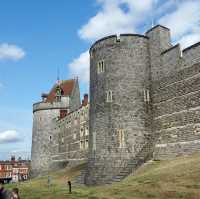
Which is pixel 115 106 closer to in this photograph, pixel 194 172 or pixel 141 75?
pixel 141 75

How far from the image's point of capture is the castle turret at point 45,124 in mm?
47406

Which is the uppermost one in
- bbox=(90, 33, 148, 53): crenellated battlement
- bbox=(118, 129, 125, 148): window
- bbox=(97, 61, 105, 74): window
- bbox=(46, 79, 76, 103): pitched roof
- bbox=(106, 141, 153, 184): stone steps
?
bbox=(46, 79, 76, 103): pitched roof

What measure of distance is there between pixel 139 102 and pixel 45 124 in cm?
2713

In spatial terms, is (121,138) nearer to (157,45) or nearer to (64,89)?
(157,45)

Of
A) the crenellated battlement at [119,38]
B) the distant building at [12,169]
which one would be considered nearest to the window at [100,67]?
the crenellated battlement at [119,38]

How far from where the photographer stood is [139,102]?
23.8 m

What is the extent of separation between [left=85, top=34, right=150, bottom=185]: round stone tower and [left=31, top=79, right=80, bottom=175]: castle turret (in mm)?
23813

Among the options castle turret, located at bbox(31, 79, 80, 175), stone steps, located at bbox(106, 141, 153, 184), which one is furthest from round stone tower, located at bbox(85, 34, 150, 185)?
castle turret, located at bbox(31, 79, 80, 175)

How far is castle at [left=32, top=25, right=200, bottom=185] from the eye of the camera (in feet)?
69.5

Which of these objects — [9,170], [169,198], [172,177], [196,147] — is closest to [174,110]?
[196,147]

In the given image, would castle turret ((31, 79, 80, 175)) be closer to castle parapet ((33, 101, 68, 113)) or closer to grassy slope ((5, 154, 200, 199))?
castle parapet ((33, 101, 68, 113))

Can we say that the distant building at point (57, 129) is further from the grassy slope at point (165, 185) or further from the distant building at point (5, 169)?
the distant building at point (5, 169)

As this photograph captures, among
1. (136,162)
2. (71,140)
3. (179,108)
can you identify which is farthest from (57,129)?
(179,108)

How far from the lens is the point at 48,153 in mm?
47625
